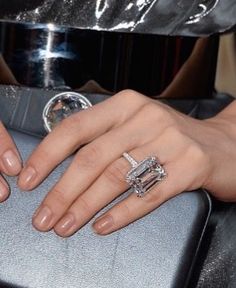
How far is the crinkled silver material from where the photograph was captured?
1.10m

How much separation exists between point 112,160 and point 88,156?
32mm

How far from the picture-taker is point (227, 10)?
1168 millimetres

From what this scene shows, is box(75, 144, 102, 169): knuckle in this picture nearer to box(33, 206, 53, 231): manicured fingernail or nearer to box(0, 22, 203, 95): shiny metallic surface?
box(33, 206, 53, 231): manicured fingernail

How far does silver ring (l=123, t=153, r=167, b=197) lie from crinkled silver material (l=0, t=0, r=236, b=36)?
0.78 feet

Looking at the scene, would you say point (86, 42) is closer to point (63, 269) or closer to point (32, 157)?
point (32, 157)

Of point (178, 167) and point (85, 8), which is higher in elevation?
point (85, 8)

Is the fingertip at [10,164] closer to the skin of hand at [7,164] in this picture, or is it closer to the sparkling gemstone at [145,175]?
the skin of hand at [7,164]

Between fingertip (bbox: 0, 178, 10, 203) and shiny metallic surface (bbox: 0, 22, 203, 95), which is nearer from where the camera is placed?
fingertip (bbox: 0, 178, 10, 203)

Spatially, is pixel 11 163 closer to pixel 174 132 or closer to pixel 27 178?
pixel 27 178

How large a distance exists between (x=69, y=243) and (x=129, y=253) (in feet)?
0.22

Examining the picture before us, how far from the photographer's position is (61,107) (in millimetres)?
1068

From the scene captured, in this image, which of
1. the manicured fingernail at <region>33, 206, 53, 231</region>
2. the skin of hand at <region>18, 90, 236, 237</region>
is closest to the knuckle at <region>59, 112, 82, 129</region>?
the skin of hand at <region>18, 90, 236, 237</region>

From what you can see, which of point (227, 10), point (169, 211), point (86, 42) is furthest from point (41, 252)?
point (227, 10)

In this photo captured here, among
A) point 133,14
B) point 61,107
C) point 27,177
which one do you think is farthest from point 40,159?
point 133,14
